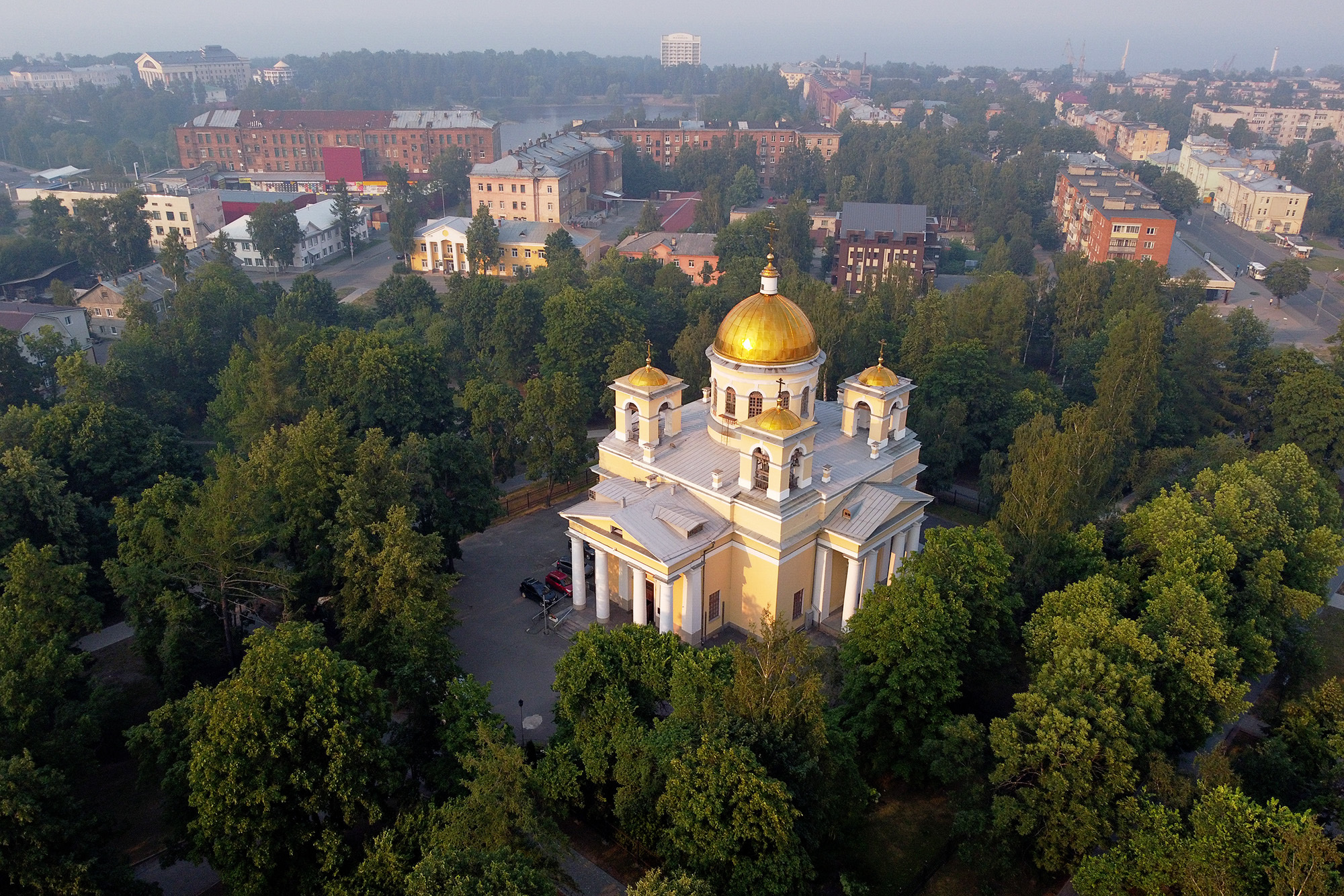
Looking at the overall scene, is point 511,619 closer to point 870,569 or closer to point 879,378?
point 870,569

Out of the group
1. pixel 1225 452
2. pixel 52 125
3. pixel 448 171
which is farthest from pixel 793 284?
pixel 52 125

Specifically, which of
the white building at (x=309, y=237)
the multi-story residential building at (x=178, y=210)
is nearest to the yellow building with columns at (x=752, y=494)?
the white building at (x=309, y=237)

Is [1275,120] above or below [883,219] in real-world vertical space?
above

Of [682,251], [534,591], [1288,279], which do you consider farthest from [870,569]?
[1288,279]

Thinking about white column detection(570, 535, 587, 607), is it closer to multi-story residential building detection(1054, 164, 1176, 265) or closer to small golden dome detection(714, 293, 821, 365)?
small golden dome detection(714, 293, 821, 365)

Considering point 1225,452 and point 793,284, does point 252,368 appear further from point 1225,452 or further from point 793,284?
point 1225,452

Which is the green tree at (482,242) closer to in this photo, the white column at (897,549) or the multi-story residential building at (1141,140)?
the white column at (897,549)

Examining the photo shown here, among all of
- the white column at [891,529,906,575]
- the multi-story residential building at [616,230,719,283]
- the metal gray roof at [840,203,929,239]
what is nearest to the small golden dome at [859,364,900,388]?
the white column at [891,529,906,575]
